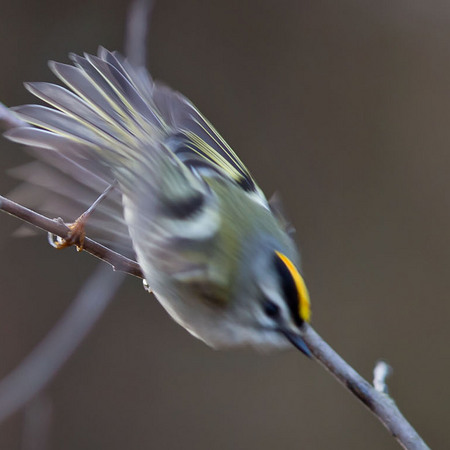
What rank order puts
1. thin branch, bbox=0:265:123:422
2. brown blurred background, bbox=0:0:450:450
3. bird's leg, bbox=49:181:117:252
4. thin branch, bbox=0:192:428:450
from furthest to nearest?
brown blurred background, bbox=0:0:450:450 < thin branch, bbox=0:265:123:422 < bird's leg, bbox=49:181:117:252 < thin branch, bbox=0:192:428:450

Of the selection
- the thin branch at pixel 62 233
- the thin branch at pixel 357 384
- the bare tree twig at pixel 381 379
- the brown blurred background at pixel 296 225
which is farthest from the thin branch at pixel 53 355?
the bare tree twig at pixel 381 379

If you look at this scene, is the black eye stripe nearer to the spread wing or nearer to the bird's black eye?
the bird's black eye

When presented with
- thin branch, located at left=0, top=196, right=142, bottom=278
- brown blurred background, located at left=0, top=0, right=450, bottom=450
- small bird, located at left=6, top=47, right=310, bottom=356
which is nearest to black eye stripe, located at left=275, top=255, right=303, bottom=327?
small bird, located at left=6, top=47, right=310, bottom=356

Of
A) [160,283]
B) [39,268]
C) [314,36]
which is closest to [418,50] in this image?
[314,36]

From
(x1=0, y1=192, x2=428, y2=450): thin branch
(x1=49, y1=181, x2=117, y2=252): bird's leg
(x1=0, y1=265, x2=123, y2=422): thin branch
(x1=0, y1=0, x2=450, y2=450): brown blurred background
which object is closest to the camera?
(x1=0, y1=192, x2=428, y2=450): thin branch

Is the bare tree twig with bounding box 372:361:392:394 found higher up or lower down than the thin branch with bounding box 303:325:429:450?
higher up

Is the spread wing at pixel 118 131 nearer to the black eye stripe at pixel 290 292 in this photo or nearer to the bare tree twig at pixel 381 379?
the black eye stripe at pixel 290 292

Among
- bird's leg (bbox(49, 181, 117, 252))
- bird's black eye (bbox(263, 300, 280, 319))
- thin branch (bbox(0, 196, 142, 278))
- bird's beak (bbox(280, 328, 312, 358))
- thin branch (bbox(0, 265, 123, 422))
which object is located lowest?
thin branch (bbox(0, 265, 123, 422))

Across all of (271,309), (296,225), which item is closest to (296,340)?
(271,309)

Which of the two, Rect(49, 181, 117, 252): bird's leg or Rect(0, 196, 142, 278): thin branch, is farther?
Rect(49, 181, 117, 252): bird's leg
